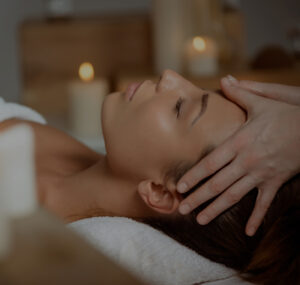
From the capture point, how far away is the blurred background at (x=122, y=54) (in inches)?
69.8

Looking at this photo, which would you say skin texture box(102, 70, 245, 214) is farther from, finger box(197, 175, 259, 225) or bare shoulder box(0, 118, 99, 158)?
bare shoulder box(0, 118, 99, 158)

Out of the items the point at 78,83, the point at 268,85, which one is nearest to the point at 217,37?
the point at 78,83

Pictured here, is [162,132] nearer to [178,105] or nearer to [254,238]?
[178,105]

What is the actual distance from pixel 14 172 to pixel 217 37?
5.48 ft

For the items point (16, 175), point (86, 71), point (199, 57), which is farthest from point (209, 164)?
point (199, 57)

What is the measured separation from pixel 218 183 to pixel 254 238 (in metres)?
0.12

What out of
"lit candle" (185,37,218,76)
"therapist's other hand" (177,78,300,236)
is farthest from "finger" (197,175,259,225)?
"lit candle" (185,37,218,76)

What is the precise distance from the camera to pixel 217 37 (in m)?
1.94

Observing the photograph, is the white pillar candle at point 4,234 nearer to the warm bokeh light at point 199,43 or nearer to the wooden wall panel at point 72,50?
the warm bokeh light at point 199,43

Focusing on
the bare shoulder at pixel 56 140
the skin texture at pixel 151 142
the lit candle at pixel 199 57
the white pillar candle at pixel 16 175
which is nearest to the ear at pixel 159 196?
the skin texture at pixel 151 142

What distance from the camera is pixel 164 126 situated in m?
0.87

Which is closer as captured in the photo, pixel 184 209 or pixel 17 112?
pixel 184 209

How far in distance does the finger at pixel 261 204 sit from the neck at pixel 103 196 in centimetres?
19

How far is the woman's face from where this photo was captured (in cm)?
86
